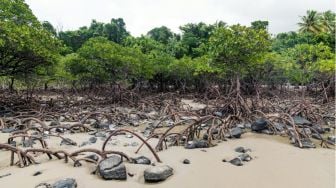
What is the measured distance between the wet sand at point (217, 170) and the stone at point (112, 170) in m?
0.07

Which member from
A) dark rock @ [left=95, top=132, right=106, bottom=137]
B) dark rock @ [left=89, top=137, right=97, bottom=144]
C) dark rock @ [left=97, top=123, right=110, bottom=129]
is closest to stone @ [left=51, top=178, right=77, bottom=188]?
dark rock @ [left=89, top=137, right=97, bottom=144]

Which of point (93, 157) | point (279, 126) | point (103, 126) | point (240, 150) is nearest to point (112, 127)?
point (103, 126)

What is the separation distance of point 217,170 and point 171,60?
61.1ft

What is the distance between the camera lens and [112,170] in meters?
4.61

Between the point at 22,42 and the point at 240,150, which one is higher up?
the point at 22,42

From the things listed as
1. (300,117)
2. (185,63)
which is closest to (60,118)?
(300,117)

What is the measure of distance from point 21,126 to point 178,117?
4139 millimetres

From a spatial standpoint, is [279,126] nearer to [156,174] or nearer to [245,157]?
[245,157]

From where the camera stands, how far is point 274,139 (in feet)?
24.2

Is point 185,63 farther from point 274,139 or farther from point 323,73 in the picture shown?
point 274,139

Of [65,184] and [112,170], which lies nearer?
[65,184]

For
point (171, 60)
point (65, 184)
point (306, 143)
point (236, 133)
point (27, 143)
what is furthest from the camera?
point (171, 60)

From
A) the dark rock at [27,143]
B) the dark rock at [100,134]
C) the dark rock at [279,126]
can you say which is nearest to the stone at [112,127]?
the dark rock at [100,134]

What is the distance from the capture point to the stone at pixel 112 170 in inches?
181
